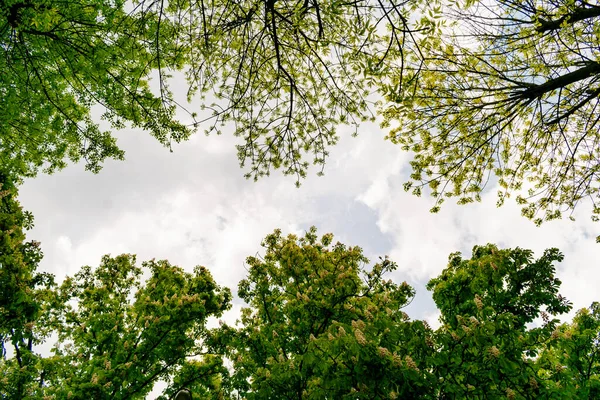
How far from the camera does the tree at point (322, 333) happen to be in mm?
4367

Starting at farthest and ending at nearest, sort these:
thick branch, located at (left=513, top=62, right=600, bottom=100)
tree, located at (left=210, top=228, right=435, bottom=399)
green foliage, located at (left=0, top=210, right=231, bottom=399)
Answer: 1. green foliage, located at (left=0, top=210, right=231, bottom=399)
2. thick branch, located at (left=513, top=62, right=600, bottom=100)
3. tree, located at (left=210, top=228, right=435, bottom=399)

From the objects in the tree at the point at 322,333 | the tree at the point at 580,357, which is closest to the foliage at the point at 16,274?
the tree at the point at 322,333

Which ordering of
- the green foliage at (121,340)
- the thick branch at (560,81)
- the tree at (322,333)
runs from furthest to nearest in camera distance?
1. the green foliage at (121,340)
2. the thick branch at (560,81)
3. the tree at (322,333)

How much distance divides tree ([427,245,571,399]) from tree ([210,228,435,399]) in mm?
472

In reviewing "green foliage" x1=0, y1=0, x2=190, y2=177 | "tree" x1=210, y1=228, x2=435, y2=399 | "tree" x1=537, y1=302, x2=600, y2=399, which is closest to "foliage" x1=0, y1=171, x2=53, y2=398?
"green foliage" x1=0, y1=0, x2=190, y2=177

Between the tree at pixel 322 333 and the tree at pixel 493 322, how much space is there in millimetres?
472

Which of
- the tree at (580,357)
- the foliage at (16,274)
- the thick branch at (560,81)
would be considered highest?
the thick branch at (560,81)

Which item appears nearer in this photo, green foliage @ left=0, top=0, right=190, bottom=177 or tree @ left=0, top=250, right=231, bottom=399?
green foliage @ left=0, top=0, right=190, bottom=177

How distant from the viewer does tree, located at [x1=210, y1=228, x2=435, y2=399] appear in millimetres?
4367

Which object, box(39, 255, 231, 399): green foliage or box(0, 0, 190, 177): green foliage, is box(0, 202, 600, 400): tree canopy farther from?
box(0, 0, 190, 177): green foliage

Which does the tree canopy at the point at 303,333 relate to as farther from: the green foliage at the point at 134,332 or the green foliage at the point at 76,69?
the green foliage at the point at 76,69

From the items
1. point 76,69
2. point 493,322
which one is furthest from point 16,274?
point 493,322

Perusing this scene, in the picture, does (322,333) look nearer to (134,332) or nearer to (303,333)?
(303,333)

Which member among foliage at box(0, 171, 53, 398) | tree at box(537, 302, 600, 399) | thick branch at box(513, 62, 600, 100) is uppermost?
thick branch at box(513, 62, 600, 100)
